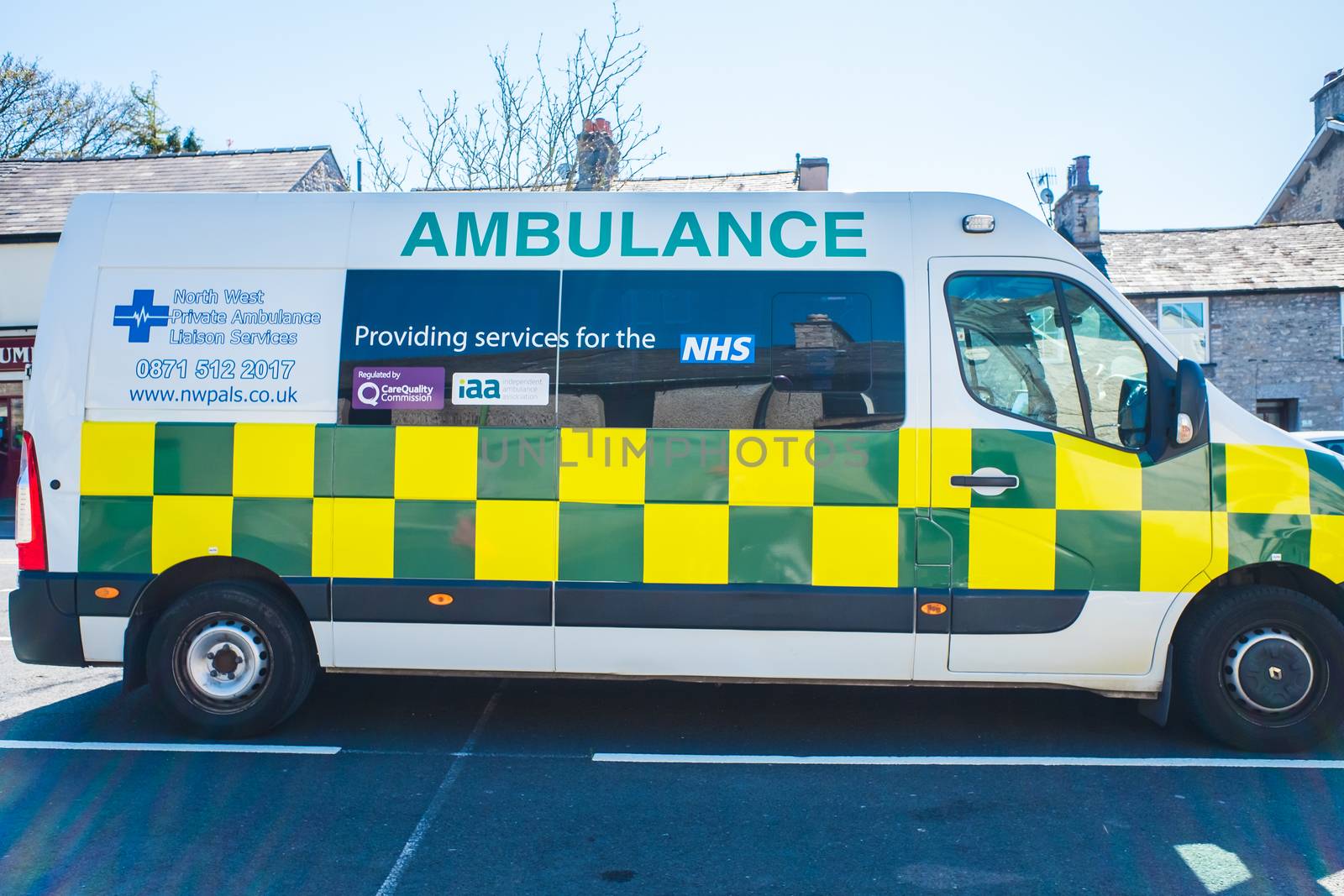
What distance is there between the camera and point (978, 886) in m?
3.71

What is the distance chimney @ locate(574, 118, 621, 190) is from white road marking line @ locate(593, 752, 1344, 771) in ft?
43.8

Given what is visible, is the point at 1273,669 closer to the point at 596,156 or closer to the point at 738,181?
the point at 596,156

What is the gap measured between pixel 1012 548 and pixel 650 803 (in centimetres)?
202

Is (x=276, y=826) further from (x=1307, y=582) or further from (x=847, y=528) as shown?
(x=1307, y=582)

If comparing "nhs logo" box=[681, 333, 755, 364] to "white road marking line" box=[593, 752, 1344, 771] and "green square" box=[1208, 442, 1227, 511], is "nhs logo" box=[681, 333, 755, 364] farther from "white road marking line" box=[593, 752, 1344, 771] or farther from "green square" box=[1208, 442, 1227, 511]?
"green square" box=[1208, 442, 1227, 511]

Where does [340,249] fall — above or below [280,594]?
above

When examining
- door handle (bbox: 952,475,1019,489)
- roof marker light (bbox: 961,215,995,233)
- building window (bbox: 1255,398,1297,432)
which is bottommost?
door handle (bbox: 952,475,1019,489)

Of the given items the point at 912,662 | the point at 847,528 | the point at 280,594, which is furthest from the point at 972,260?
the point at 280,594

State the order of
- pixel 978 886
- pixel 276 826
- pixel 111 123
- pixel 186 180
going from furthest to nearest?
pixel 111 123 < pixel 186 180 < pixel 276 826 < pixel 978 886

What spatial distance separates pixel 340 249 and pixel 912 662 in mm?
3407

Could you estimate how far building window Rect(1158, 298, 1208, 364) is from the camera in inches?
1013

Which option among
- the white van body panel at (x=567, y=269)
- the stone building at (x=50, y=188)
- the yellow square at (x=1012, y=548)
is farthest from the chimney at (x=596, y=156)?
the yellow square at (x=1012, y=548)

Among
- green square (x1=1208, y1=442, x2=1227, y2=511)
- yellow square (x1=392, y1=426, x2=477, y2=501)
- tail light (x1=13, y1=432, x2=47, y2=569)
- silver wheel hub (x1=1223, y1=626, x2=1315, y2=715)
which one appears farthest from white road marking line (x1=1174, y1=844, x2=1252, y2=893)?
tail light (x1=13, y1=432, x2=47, y2=569)

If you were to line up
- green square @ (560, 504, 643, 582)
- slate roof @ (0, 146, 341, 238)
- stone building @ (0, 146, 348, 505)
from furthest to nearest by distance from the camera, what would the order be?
slate roof @ (0, 146, 341, 238), stone building @ (0, 146, 348, 505), green square @ (560, 504, 643, 582)
